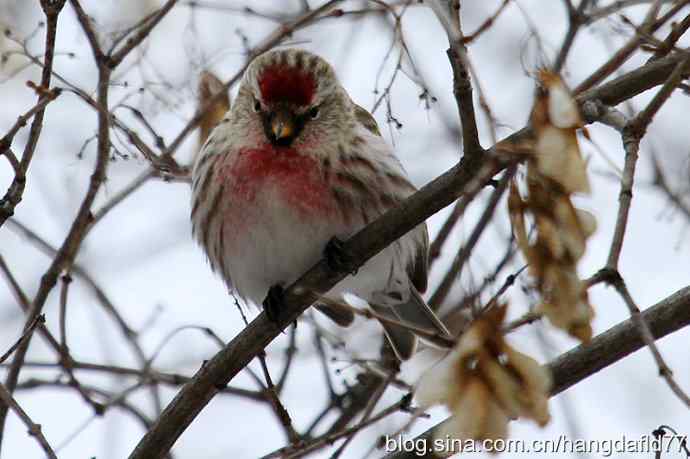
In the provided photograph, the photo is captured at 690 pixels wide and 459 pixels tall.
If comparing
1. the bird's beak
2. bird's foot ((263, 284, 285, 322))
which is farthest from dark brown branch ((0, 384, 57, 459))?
the bird's beak

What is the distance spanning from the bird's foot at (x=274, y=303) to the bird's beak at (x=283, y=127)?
2.17 feet

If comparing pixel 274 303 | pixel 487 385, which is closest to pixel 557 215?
pixel 487 385

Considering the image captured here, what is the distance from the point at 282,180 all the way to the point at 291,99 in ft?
1.32

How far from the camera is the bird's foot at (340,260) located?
13.0 ft

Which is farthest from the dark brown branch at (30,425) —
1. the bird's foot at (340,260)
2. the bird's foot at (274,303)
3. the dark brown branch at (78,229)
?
the bird's foot at (340,260)

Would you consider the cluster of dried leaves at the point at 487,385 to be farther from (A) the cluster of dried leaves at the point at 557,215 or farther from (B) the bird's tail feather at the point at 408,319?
(B) the bird's tail feather at the point at 408,319

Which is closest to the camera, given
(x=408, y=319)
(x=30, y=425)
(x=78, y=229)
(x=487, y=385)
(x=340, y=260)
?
(x=487, y=385)

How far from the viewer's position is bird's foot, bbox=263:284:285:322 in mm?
4224

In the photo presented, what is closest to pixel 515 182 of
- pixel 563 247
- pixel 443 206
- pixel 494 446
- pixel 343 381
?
pixel 563 247

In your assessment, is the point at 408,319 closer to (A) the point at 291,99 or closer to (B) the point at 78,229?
(A) the point at 291,99

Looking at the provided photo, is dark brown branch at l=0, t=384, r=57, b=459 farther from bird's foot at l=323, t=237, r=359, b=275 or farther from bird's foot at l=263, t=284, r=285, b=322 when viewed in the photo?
bird's foot at l=323, t=237, r=359, b=275

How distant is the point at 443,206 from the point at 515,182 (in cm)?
90

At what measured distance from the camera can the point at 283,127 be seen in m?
4.82

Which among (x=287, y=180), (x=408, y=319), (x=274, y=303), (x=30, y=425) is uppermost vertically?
(x=287, y=180)
